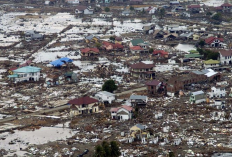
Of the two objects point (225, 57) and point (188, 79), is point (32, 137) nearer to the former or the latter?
point (188, 79)

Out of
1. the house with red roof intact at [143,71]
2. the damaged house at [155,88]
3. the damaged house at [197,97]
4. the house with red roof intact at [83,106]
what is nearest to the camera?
the house with red roof intact at [83,106]

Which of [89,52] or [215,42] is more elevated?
[215,42]

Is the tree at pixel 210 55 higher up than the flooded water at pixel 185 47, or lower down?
higher up

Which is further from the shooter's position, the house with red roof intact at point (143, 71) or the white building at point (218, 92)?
the house with red roof intact at point (143, 71)

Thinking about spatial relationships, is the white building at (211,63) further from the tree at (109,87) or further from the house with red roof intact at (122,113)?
the house with red roof intact at (122,113)

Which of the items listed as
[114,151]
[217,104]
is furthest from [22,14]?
[114,151]

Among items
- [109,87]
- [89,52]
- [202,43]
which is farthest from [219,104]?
[202,43]

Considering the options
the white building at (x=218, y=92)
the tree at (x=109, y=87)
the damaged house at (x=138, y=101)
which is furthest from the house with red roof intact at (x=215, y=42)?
the damaged house at (x=138, y=101)
